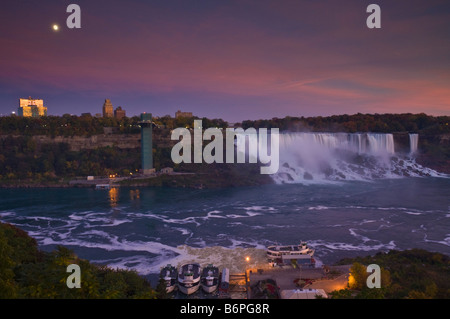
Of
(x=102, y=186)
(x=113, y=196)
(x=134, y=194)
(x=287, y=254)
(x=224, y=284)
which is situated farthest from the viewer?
(x=102, y=186)

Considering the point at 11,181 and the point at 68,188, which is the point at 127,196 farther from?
the point at 11,181

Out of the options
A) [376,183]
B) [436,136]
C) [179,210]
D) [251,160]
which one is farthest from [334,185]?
[436,136]

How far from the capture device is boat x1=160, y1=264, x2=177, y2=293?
10328mm

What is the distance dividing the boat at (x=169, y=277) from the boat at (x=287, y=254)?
3.38 m

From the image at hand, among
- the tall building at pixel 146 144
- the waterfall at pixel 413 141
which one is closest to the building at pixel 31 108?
the tall building at pixel 146 144

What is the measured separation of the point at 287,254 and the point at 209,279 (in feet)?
11.0

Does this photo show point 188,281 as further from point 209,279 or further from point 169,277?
point 169,277

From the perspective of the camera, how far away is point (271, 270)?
1097 cm

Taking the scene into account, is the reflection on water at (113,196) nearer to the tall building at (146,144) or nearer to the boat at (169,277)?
the tall building at (146,144)

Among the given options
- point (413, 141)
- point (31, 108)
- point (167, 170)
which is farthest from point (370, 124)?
point (31, 108)

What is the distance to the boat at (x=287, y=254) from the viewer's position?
38.3 feet

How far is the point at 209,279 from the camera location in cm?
1042

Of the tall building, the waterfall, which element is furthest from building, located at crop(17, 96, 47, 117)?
the waterfall
